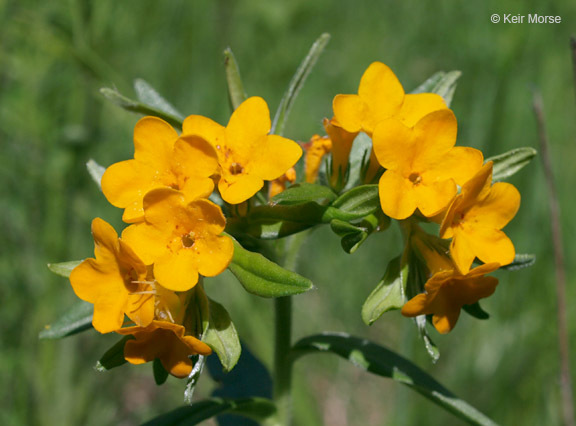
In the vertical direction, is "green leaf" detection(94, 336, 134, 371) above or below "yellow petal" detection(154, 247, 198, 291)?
below

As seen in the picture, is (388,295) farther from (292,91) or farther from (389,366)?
(292,91)

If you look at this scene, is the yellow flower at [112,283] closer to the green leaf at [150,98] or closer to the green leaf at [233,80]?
the green leaf at [233,80]

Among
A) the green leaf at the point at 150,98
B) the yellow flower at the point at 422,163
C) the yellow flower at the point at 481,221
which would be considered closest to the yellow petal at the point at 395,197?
the yellow flower at the point at 422,163

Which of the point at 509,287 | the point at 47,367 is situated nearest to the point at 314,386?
the point at 509,287

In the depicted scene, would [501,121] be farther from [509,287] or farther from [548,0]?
[548,0]

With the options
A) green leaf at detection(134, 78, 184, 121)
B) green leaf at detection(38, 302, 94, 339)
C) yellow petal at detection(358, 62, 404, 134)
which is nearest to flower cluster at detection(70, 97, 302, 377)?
yellow petal at detection(358, 62, 404, 134)

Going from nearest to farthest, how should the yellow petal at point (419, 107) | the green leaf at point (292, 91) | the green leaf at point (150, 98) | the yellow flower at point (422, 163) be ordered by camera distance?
the yellow flower at point (422, 163) → the yellow petal at point (419, 107) → the green leaf at point (292, 91) → the green leaf at point (150, 98)

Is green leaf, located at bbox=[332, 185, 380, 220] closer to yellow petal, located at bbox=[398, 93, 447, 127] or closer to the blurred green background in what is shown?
yellow petal, located at bbox=[398, 93, 447, 127]
